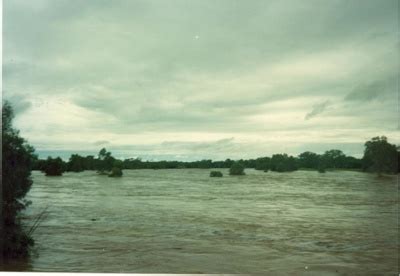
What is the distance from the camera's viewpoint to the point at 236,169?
6.12 meters

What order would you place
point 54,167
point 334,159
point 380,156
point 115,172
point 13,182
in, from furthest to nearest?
point 115,172, point 334,159, point 54,167, point 380,156, point 13,182

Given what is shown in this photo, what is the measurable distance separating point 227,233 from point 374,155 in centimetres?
202

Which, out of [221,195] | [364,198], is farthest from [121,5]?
[364,198]

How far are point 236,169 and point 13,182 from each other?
8.85 feet

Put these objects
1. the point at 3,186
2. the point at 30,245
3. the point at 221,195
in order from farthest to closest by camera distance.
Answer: the point at 221,195 < the point at 30,245 < the point at 3,186

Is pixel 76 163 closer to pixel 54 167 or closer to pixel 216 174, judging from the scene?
pixel 54 167

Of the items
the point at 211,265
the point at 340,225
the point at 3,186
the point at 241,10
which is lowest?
the point at 211,265

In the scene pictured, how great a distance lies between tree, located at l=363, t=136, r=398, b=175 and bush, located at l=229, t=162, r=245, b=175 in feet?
5.00

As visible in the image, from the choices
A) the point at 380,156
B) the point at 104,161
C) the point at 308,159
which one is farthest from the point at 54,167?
the point at 380,156

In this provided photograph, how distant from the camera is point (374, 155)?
5707mm

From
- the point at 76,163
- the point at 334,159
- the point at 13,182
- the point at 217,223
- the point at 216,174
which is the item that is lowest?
the point at 217,223

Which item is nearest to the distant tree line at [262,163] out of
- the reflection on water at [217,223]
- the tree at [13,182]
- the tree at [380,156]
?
the tree at [380,156]

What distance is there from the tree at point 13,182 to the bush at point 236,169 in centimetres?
242

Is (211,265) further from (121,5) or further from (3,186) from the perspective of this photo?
(121,5)
